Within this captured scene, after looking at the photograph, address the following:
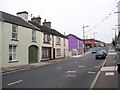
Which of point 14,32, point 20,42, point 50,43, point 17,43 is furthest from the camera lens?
point 50,43

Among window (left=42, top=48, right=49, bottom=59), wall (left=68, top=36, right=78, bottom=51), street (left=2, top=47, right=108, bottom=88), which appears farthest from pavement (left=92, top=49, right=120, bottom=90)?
wall (left=68, top=36, right=78, bottom=51)

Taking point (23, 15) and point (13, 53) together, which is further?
point (23, 15)

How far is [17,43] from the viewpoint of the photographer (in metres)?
26.8

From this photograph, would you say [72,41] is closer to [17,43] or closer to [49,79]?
[17,43]

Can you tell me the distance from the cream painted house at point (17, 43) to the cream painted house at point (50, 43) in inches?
104

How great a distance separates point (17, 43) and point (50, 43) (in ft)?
44.8

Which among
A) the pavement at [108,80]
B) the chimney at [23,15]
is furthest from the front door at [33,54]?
the pavement at [108,80]

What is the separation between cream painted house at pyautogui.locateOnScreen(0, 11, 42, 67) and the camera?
78.2 feet

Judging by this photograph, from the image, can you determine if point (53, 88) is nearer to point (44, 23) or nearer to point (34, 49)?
point (34, 49)

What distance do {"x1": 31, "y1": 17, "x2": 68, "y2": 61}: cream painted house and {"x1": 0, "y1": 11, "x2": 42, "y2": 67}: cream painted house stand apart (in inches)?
104

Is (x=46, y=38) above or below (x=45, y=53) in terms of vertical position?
above

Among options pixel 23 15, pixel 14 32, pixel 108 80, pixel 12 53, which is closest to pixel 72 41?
pixel 23 15

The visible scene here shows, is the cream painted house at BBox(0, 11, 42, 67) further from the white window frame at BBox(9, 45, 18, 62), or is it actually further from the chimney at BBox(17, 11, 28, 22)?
the chimney at BBox(17, 11, 28, 22)

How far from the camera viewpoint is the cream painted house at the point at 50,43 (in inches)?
1448
